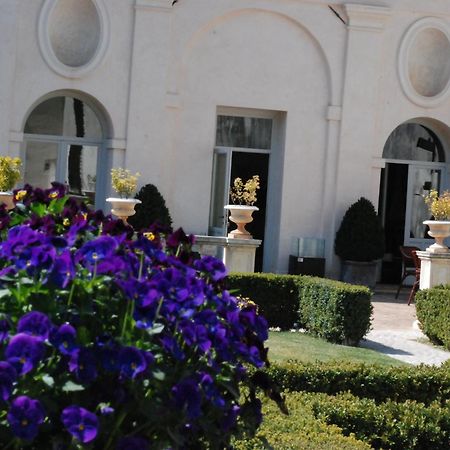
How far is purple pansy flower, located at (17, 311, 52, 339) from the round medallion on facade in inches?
666

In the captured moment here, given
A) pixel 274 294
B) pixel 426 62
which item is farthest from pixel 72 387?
pixel 426 62

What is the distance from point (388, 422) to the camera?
7.06 m

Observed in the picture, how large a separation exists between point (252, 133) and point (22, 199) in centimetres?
1469

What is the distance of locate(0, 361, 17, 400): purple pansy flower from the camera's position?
318 cm

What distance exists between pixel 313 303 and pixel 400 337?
1.27 meters

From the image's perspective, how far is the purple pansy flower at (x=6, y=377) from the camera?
3178mm

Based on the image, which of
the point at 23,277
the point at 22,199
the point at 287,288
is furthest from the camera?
the point at 287,288

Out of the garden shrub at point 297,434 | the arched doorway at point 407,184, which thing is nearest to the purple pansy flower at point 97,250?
the garden shrub at point 297,434

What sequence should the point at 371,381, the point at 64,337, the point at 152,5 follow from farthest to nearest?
the point at 152,5 < the point at 371,381 < the point at 64,337

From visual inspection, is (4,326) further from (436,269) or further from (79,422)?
(436,269)

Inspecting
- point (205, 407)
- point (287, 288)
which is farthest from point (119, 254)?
point (287, 288)

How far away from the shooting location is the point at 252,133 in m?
19.4

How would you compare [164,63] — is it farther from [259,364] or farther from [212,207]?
[259,364]

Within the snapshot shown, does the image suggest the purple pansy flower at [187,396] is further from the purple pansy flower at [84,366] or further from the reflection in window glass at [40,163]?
the reflection in window glass at [40,163]
